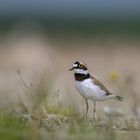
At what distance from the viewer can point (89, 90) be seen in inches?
493

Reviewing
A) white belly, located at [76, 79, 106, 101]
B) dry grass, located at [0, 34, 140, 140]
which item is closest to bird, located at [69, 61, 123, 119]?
white belly, located at [76, 79, 106, 101]

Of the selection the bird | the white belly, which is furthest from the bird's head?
the white belly

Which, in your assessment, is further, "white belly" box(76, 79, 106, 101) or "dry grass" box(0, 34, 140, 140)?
"white belly" box(76, 79, 106, 101)

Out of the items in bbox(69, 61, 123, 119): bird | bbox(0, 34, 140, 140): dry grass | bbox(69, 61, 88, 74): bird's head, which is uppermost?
bbox(69, 61, 88, 74): bird's head

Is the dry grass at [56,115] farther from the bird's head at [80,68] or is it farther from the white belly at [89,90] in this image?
the bird's head at [80,68]

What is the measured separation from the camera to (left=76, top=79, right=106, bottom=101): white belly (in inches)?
490

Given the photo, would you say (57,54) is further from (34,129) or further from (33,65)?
(34,129)

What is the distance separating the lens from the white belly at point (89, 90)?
1244 cm

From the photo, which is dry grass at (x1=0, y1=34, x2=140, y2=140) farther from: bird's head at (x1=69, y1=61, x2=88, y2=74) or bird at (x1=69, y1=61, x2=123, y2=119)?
bird's head at (x1=69, y1=61, x2=88, y2=74)

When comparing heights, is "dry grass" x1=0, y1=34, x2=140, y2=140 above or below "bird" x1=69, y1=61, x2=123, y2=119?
below

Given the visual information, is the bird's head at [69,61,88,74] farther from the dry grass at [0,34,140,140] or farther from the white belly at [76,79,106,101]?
the dry grass at [0,34,140,140]

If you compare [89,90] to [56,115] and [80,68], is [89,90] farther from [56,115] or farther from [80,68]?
[56,115]

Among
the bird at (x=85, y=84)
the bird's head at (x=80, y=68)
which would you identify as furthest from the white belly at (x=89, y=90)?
the bird's head at (x=80, y=68)

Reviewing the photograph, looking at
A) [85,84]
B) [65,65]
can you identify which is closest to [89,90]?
[85,84]
